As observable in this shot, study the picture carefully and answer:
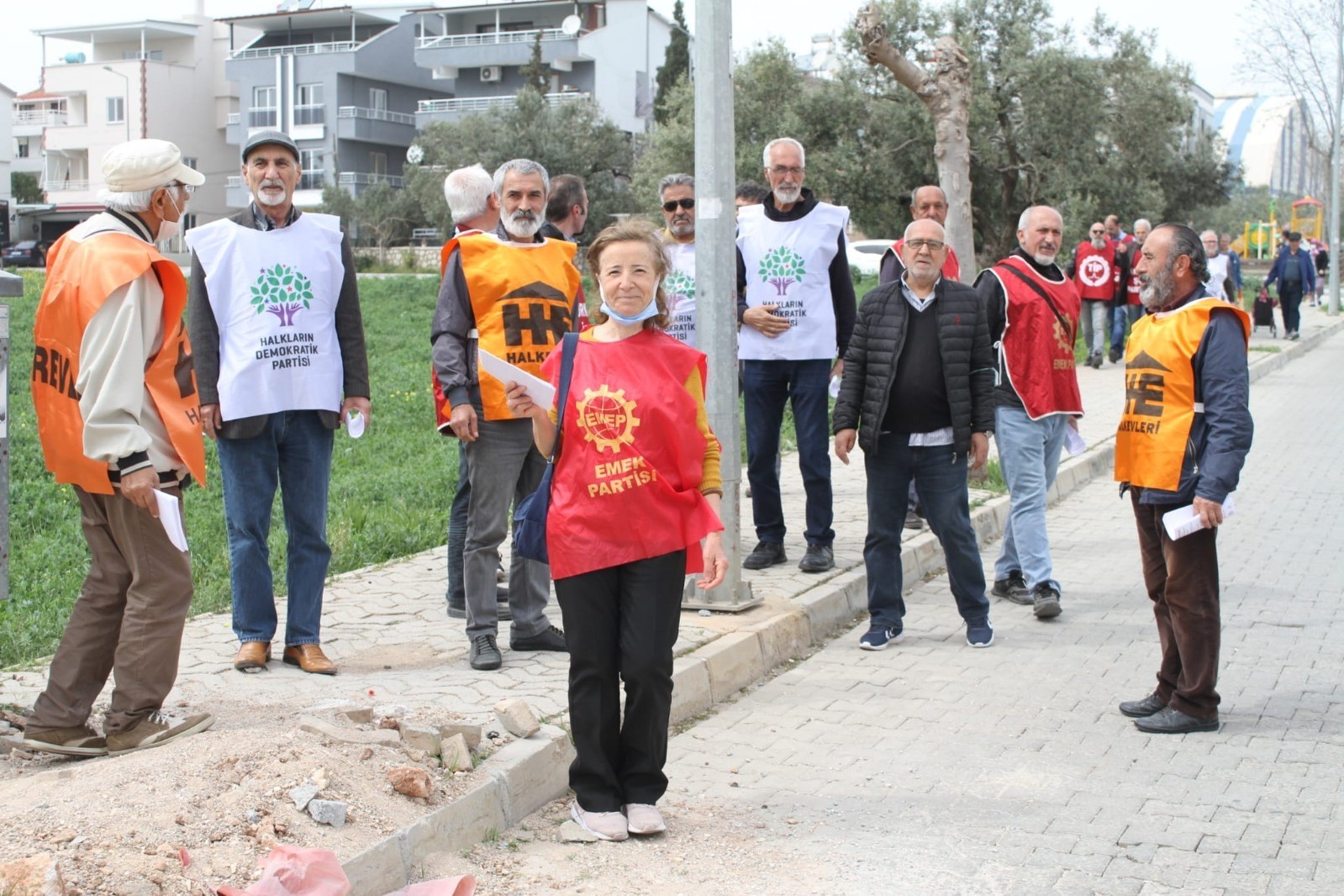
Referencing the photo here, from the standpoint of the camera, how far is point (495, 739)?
5.22 metres

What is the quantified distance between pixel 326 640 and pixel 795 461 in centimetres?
651

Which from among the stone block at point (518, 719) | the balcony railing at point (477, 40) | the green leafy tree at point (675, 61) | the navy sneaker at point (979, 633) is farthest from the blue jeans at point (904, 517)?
the balcony railing at point (477, 40)

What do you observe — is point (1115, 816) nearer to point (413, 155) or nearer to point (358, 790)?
point (358, 790)

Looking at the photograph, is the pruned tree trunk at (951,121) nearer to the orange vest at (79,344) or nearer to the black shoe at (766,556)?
the black shoe at (766,556)

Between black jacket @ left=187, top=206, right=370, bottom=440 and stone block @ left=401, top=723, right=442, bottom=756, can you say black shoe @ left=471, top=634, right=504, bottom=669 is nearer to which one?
black jacket @ left=187, top=206, right=370, bottom=440

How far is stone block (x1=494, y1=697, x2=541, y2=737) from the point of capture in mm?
5242

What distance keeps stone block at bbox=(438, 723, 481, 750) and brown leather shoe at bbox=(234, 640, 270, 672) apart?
142 centimetres

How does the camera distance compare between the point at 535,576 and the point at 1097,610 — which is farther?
the point at 1097,610

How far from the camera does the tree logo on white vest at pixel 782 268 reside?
8.33 meters

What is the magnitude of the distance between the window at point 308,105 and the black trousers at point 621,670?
72923mm

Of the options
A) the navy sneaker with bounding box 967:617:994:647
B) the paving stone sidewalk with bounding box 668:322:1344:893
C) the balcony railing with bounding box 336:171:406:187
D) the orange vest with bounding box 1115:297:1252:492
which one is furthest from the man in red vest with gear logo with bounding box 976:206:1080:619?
the balcony railing with bounding box 336:171:406:187

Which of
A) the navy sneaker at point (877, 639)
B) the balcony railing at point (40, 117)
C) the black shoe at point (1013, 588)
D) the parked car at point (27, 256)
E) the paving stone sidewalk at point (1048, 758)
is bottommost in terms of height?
the paving stone sidewalk at point (1048, 758)

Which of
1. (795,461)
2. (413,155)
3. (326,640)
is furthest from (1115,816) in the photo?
(413,155)

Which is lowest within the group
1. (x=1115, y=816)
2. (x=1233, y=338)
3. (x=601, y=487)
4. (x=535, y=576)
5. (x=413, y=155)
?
(x=1115, y=816)
